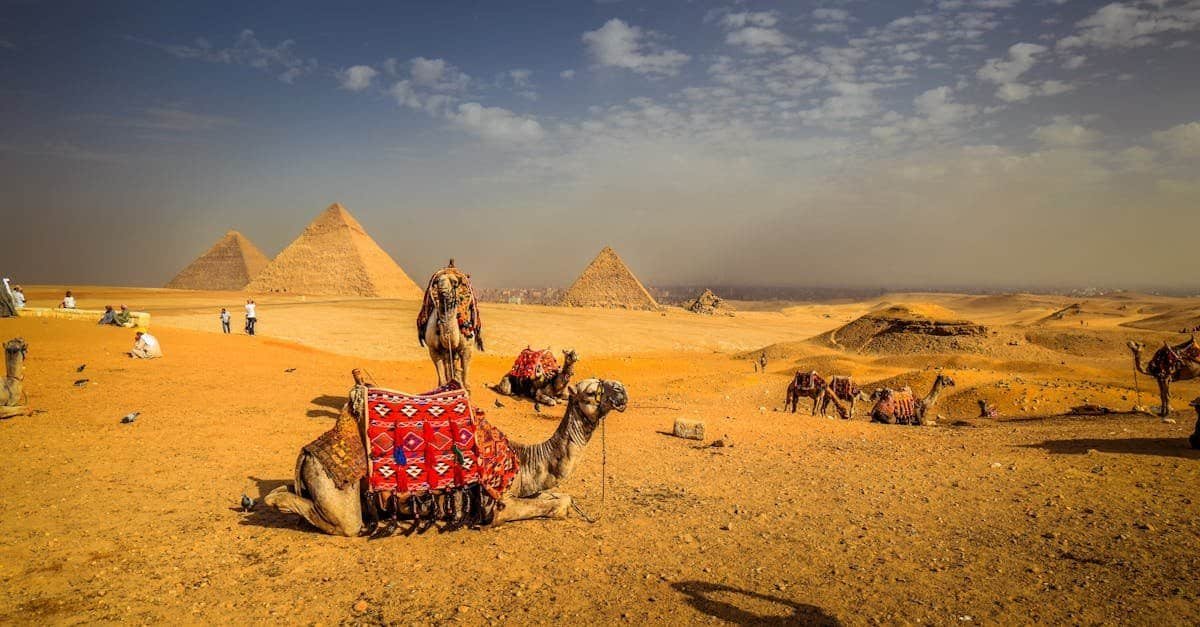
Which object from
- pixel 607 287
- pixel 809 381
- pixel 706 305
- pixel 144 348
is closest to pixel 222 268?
pixel 607 287

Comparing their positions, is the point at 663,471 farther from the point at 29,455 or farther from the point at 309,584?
the point at 29,455

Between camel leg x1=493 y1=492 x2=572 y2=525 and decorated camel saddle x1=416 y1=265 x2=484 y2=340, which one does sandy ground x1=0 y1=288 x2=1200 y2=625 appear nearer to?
camel leg x1=493 y1=492 x2=572 y2=525

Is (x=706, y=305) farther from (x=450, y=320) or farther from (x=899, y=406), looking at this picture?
(x=450, y=320)

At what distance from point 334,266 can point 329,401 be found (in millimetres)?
73841

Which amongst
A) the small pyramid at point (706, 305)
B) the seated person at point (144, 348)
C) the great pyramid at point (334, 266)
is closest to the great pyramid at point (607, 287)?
the small pyramid at point (706, 305)

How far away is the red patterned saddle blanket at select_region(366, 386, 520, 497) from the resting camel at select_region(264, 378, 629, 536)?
0.91 feet

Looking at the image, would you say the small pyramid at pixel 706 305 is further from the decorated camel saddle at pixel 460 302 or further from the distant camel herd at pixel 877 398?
the decorated camel saddle at pixel 460 302

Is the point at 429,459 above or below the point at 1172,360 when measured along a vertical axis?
below

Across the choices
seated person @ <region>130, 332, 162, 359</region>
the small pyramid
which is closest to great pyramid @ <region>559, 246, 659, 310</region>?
the small pyramid

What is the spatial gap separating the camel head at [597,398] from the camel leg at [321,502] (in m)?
2.17

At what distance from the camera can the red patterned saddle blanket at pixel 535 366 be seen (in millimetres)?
13633

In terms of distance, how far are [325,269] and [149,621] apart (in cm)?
8190

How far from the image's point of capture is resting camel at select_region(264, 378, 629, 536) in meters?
4.95

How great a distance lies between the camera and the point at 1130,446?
8.20 metres
